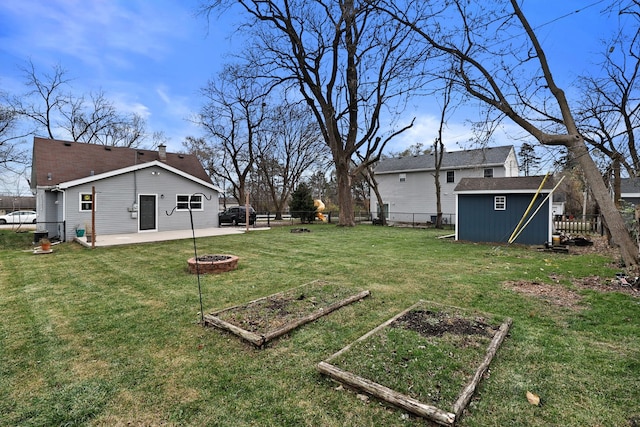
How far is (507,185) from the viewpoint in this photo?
1127 centimetres

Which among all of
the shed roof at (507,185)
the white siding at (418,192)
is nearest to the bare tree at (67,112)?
the white siding at (418,192)

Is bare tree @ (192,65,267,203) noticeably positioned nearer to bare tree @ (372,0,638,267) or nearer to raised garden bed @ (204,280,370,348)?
bare tree @ (372,0,638,267)

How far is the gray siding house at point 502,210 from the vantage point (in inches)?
416

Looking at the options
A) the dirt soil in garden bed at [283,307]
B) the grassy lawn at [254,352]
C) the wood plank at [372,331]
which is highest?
the dirt soil in garden bed at [283,307]

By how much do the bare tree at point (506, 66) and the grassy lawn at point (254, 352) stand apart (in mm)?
2672

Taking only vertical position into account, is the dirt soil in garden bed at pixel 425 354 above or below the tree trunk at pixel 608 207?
below

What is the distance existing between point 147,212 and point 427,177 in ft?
63.7

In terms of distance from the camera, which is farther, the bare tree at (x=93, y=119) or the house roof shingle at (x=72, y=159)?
the bare tree at (x=93, y=119)

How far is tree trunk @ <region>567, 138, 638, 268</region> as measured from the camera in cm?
604

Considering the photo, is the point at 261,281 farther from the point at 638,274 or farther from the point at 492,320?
the point at 638,274

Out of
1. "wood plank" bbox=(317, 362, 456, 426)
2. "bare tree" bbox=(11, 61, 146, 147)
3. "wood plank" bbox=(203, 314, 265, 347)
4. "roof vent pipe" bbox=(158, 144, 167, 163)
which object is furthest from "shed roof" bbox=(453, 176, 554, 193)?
"bare tree" bbox=(11, 61, 146, 147)

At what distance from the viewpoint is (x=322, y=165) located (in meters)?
29.2

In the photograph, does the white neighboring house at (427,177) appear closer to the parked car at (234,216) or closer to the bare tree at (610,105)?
the bare tree at (610,105)

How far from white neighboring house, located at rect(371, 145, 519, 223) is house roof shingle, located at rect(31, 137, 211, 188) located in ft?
56.0
